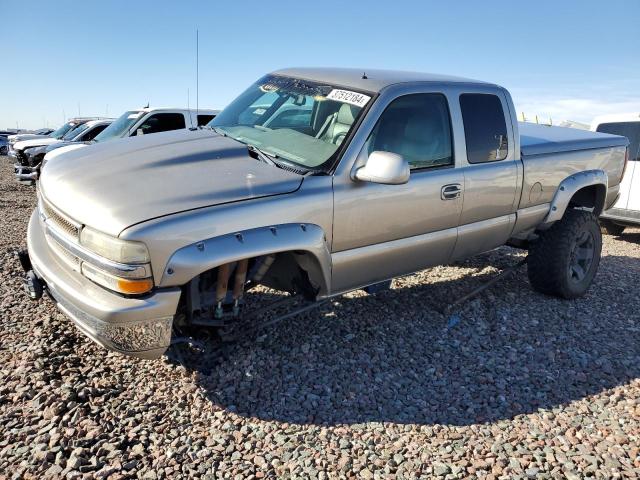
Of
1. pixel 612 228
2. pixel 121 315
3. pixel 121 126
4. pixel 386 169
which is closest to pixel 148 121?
pixel 121 126

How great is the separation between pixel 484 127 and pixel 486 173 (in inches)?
15.5

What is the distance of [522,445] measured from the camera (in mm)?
2744

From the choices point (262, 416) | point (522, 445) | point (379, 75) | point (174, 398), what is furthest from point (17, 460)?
point (379, 75)

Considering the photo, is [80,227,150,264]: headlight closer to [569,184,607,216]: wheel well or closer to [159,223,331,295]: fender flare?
[159,223,331,295]: fender flare

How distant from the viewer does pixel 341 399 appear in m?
3.07

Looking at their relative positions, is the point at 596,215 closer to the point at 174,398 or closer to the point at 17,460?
the point at 174,398

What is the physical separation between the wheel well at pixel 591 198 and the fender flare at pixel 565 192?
10.4 inches

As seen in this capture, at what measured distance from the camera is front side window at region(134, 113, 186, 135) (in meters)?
9.01

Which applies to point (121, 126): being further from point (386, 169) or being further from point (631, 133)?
point (631, 133)

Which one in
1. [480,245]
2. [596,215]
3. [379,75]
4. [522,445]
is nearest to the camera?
[522,445]

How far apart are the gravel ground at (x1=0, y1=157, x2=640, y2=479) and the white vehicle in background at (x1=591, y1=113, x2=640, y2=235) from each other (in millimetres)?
3281

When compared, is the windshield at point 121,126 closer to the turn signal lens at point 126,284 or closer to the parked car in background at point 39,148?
the parked car in background at point 39,148

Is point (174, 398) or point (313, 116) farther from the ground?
point (313, 116)

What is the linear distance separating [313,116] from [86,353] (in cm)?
226
